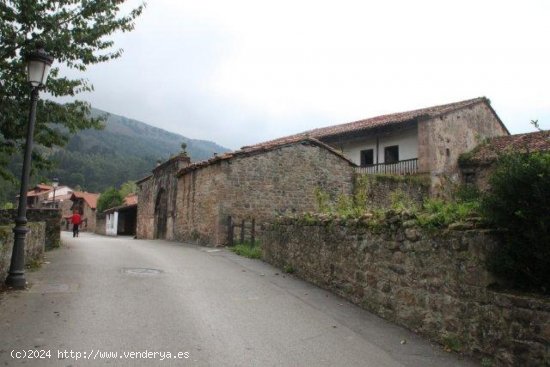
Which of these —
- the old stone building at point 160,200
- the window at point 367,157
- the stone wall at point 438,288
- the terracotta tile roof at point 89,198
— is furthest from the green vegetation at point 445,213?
the terracotta tile roof at point 89,198

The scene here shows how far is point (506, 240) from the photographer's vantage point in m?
4.84

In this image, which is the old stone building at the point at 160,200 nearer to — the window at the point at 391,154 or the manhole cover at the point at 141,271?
the window at the point at 391,154

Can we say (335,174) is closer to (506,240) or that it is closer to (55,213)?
(55,213)

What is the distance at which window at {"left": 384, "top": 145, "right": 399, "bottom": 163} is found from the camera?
25.8 m

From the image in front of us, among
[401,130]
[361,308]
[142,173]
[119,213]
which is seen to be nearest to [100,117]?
[361,308]

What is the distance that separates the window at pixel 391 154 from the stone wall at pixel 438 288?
1802 centimetres

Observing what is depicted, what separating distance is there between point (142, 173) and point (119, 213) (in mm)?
48765

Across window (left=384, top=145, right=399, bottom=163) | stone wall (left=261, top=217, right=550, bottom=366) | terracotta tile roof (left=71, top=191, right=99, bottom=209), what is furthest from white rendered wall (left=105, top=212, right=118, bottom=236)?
stone wall (left=261, top=217, right=550, bottom=366)

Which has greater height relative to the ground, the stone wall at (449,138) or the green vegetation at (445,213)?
the stone wall at (449,138)

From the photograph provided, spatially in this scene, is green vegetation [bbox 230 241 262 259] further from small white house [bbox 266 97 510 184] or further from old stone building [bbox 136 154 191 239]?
small white house [bbox 266 97 510 184]

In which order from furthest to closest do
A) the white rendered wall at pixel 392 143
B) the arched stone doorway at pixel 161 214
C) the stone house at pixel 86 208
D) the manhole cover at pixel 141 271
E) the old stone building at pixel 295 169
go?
the stone house at pixel 86 208
the arched stone doorway at pixel 161 214
the white rendered wall at pixel 392 143
the old stone building at pixel 295 169
the manhole cover at pixel 141 271

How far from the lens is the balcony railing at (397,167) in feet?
78.5

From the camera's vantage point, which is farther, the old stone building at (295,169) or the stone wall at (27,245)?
the old stone building at (295,169)

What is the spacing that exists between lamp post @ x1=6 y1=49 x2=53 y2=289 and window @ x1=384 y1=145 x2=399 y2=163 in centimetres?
2088
